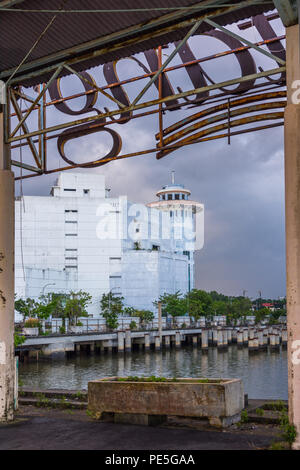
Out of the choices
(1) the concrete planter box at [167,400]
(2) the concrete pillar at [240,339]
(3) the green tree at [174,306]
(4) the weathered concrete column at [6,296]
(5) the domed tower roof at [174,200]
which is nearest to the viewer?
(1) the concrete planter box at [167,400]

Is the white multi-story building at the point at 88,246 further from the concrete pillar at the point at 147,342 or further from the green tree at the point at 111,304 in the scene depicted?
the concrete pillar at the point at 147,342

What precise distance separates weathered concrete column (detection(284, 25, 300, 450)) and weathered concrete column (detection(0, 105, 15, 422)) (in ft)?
20.9

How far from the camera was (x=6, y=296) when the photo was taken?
1303 centimetres

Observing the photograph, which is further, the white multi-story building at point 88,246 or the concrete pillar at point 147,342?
the white multi-story building at point 88,246

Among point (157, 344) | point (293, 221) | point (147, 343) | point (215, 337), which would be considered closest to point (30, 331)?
point (147, 343)

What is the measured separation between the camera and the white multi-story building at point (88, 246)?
12912 cm

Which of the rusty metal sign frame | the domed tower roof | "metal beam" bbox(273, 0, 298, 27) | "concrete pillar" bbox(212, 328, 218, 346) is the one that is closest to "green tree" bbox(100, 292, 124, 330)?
"concrete pillar" bbox(212, 328, 218, 346)

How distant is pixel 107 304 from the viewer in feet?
414

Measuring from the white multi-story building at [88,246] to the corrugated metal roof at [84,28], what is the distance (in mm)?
105879

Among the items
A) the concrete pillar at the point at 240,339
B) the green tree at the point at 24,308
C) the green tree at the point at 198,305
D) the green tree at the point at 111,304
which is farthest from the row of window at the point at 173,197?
the concrete pillar at the point at 240,339

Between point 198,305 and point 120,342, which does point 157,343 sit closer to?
point 120,342

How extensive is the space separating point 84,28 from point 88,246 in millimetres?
122752
